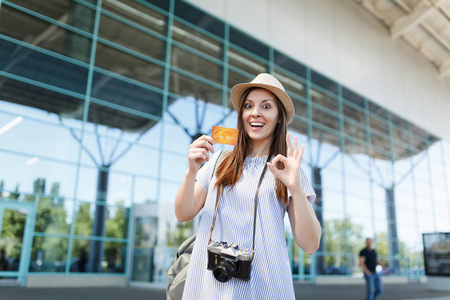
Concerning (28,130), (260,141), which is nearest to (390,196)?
(28,130)

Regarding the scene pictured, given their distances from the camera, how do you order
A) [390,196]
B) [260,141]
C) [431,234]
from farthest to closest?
[390,196], [431,234], [260,141]

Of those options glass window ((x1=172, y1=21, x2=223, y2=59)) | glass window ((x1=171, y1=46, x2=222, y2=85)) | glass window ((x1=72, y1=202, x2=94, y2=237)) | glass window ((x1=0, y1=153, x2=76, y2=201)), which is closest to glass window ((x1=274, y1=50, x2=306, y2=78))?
glass window ((x1=172, y1=21, x2=223, y2=59))

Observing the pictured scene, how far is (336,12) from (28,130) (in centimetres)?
1537

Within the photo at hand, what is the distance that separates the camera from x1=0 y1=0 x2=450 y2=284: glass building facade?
10.0m

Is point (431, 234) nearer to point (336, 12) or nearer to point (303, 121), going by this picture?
point (303, 121)

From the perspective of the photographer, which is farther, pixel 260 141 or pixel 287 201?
pixel 260 141

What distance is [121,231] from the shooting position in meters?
11.5

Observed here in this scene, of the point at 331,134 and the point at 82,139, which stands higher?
the point at 331,134

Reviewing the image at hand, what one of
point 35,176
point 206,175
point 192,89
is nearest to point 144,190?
point 35,176

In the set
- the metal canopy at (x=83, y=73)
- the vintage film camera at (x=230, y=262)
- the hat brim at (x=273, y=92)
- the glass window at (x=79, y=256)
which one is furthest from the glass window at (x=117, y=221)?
the vintage film camera at (x=230, y=262)

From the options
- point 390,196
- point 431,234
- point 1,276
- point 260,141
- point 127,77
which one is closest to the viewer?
point 260,141

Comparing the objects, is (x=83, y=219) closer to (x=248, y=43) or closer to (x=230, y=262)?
(x=248, y=43)

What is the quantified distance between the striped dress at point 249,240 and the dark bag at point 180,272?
20 centimetres

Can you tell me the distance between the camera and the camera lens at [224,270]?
1.35 m
